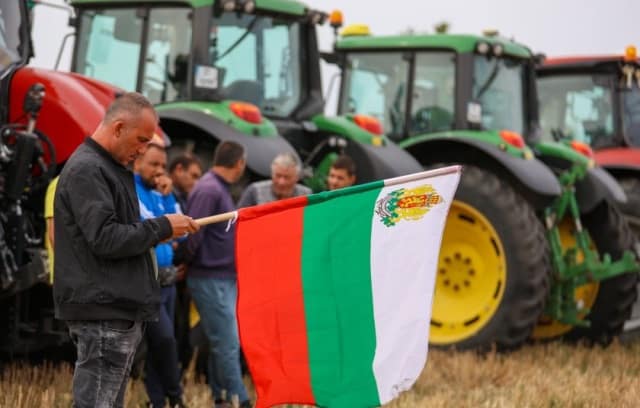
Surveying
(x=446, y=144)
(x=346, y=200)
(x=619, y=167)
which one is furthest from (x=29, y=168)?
(x=619, y=167)

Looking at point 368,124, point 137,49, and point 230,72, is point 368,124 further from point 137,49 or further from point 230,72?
point 137,49

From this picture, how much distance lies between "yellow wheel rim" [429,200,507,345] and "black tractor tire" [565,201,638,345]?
1.20m

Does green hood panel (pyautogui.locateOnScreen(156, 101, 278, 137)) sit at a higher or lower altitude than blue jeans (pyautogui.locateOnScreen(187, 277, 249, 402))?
higher

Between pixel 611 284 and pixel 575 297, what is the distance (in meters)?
0.29

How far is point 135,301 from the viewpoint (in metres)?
4.01

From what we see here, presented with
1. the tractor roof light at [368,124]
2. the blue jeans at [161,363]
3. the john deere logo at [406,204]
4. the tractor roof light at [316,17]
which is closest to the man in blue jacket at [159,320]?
the blue jeans at [161,363]

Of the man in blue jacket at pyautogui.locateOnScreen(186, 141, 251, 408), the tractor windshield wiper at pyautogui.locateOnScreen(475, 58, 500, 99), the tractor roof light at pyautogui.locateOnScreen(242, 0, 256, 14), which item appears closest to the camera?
the man in blue jacket at pyautogui.locateOnScreen(186, 141, 251, 408)

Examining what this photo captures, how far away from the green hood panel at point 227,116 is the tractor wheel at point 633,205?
3.97m

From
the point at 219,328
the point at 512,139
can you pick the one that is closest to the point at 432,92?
the point at 512,139

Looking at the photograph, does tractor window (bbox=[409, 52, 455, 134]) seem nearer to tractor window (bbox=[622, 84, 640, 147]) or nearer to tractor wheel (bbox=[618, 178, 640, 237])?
tractor wheel (bbox=[618, 178, 640, 237])

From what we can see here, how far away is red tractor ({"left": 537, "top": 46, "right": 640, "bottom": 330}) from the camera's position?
11047 millimetres

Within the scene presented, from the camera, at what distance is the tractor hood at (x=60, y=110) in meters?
6.06

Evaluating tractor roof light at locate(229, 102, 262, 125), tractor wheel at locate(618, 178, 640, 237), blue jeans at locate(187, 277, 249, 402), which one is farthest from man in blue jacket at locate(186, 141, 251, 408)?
tractor wheel at locate(618, 178, 640, 237)

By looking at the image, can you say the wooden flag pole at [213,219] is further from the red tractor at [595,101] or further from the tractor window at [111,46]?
the red tractor at [595,101]
